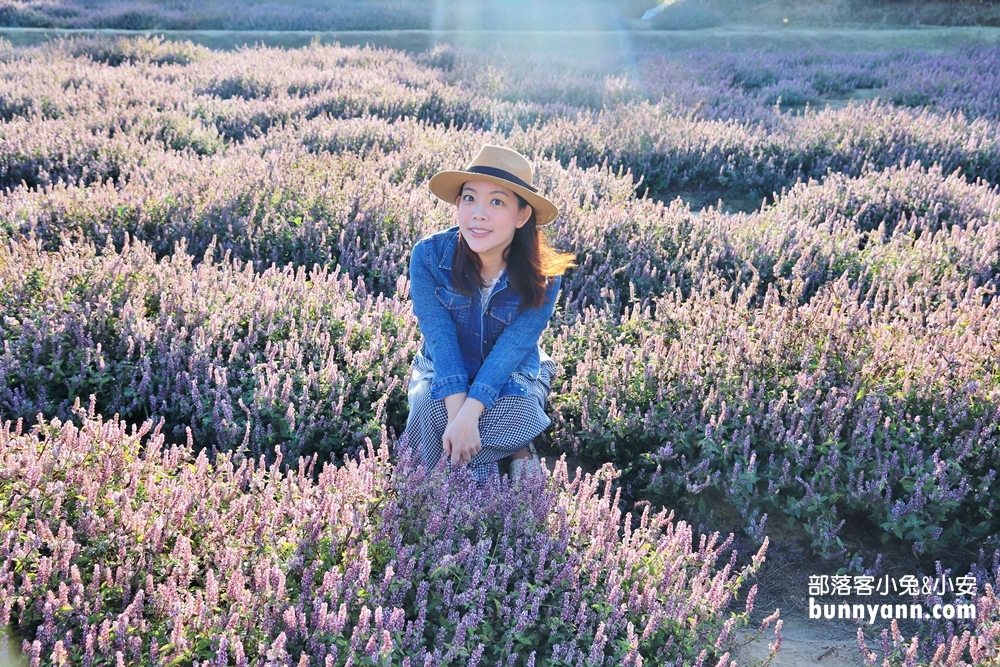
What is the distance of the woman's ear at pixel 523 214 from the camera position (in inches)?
129

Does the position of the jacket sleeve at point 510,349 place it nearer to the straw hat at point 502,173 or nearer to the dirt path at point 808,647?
the straw hat at point 502,173

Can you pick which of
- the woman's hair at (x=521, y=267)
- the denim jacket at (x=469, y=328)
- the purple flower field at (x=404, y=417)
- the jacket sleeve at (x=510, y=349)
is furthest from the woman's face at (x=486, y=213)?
the purple flower field at (x=404, y=417)

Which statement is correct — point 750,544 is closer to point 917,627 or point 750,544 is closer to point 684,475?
point 684,475

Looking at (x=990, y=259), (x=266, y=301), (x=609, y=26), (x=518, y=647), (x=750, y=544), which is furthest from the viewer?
(x=609, y=26)

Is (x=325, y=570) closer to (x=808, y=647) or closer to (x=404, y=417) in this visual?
(x=404, y=417)

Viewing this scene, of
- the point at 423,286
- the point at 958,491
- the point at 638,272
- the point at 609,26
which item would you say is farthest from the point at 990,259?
the point at 609,26

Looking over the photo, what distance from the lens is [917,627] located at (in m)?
2.93

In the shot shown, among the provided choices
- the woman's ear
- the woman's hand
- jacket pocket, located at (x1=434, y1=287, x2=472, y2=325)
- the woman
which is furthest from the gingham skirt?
the woman's ear

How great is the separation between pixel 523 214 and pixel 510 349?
0.58m

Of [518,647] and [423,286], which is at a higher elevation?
[423,286]

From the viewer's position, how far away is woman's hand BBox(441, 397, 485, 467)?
3.09 m

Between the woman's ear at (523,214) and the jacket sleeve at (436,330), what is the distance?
17.1 inches

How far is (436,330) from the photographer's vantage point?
3338 millimetres

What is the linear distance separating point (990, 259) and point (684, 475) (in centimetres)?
316
